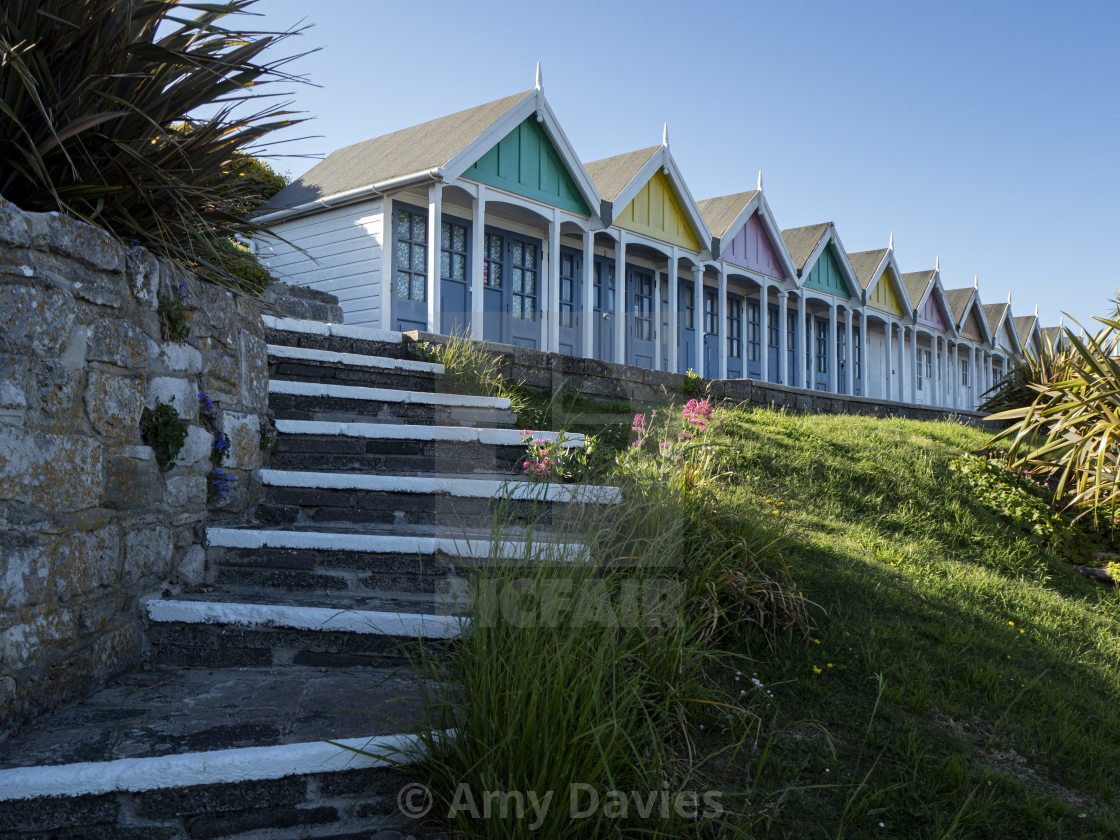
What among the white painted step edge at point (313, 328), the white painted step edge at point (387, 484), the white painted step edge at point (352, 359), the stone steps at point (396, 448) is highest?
the white painted step edge at point (313, 328)

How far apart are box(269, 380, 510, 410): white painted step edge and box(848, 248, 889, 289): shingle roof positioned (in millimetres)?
14264

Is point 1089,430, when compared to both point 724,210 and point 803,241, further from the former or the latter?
point 803,241

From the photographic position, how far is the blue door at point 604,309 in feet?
39.5

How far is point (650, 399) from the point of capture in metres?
8.03

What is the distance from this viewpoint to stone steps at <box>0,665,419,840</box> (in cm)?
211

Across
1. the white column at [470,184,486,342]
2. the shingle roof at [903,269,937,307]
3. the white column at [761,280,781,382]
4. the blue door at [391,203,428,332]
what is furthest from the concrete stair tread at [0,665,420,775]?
the shingle roof at [903,269,937,307]

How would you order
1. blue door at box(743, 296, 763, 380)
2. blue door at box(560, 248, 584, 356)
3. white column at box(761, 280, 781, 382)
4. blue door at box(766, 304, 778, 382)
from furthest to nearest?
blue door at box(766, 304, 778, 382), blue door at box(743, 296, 763, 380), white column at box(761, 280, 781, 382), blue door at box(560, 248, 584, 356)

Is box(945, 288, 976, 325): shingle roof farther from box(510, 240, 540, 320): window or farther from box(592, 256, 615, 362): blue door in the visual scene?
box(510, 240, 540, 320): window

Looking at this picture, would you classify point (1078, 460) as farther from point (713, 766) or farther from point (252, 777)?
point (252, 777)

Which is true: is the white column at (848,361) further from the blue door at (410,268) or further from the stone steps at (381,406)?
the stone steps at (381,406)

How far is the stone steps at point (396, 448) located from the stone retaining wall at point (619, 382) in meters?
1.74

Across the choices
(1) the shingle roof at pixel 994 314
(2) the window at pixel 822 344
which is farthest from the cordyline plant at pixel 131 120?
(1) the shingle roof at pixel 994 314

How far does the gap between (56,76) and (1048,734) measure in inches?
176

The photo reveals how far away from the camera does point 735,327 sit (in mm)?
15469
